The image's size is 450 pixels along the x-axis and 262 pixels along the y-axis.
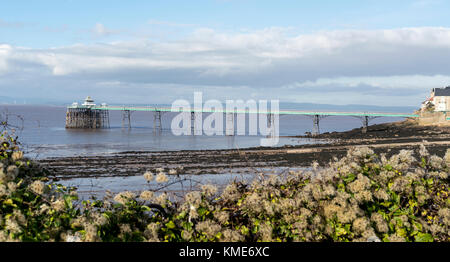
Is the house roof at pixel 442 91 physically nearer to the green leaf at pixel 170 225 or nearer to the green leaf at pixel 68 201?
the green leaf at pixel 170 225

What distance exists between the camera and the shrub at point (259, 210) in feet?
9.66

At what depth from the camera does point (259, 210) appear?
131 inches

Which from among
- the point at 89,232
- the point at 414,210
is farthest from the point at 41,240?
the point at 414,210

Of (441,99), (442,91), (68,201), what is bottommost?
(68,201)

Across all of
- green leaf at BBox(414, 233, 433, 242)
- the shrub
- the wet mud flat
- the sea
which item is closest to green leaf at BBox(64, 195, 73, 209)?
the shrub

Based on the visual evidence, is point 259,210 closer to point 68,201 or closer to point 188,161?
point 68,201

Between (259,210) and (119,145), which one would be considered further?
(119,145)

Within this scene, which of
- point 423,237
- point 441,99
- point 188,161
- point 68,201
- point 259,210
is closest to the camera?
point 68,201

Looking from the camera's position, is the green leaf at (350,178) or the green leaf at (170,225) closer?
the green leaf at (170,225)

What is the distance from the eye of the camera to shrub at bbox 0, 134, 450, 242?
294 centimetres

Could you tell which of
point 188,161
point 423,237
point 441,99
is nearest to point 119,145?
point 188,161

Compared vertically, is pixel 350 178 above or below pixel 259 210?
above

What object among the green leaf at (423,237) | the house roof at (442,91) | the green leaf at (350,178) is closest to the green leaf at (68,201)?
the green leaf at (350,178)

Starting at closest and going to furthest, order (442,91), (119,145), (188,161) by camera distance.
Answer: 1. (188,161)
2. (119,145)
3. (442,91)
